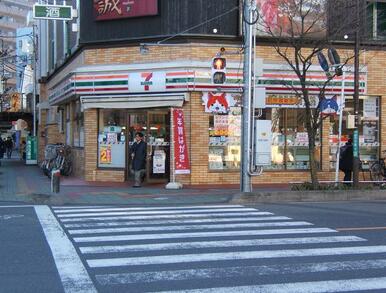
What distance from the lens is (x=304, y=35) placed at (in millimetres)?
16625

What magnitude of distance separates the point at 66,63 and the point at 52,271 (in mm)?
19480

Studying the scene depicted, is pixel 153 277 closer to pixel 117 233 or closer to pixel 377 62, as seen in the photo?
pixel 117 233

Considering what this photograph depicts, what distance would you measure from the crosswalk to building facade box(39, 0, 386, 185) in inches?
276

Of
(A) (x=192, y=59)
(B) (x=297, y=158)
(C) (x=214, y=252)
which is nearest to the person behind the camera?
(C) (x=214, y=252)

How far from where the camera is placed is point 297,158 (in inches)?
810

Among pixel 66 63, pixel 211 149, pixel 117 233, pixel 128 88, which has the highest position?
pixel 66 63

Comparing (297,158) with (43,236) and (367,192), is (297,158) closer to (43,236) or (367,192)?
(367,192)

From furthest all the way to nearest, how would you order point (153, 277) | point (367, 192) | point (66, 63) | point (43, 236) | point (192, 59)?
point (66, 63) → point (192, 59) → point (367, 192) → point (43, 236) → point (153, 277)

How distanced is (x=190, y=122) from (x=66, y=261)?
11.7 m

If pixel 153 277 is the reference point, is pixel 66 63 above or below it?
above

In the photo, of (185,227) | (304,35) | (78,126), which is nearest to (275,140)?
(304,35)

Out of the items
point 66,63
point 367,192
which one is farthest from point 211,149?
point 66,63

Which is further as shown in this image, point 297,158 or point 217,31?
point 297,158

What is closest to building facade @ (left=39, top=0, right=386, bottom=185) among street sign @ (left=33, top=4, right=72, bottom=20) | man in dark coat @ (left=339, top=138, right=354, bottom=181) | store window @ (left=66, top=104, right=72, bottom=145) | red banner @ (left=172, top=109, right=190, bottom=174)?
red banner @ (left=172, top=109, right=190, bottom=174)
